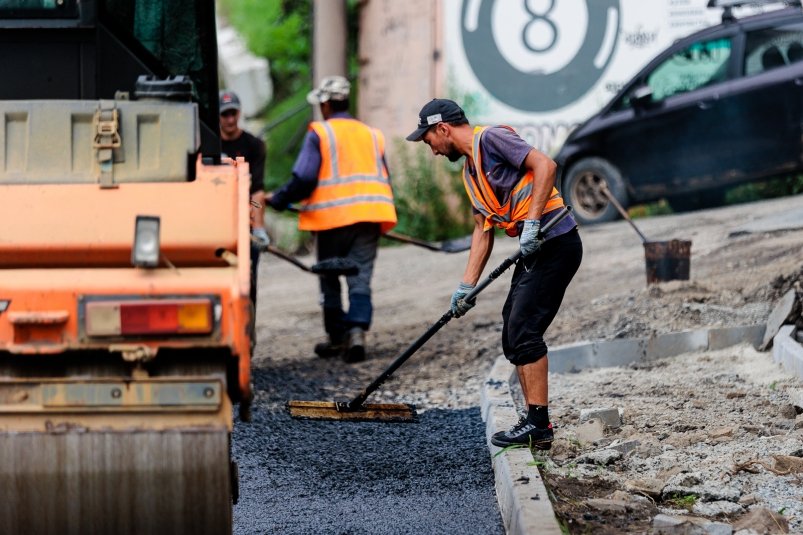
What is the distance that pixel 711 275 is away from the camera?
9734mm

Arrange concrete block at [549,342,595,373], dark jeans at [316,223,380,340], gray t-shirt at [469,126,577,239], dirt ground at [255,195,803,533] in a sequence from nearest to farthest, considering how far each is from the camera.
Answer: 1. dirt ground at [255,195,803,533]
2. gray t-shirt at [469,126,577,239]
3. concrete block at [549,342,595,373]
4. dark jeans at [316,223,380,340]

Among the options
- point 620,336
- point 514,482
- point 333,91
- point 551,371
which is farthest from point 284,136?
point 514,482

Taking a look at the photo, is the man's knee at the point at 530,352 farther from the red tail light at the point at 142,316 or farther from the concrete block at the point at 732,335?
the red tail light at the point at 142,316

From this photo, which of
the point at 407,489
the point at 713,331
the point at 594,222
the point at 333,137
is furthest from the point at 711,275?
the point at 407,489

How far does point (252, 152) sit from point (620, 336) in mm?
2893

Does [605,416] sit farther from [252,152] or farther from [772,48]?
[772,48]

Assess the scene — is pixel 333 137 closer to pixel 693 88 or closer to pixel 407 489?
pixel 407 489

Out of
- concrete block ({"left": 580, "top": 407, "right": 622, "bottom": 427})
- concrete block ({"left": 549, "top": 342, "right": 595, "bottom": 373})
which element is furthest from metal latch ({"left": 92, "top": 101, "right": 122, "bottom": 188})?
concrete block ({"left": 549, "top": 342, "right": 595, "bottom": 373})

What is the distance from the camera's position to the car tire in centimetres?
1325

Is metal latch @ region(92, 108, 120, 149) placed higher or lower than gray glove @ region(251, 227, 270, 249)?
higher

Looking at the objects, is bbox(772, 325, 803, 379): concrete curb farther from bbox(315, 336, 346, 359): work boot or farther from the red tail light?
the red tail light

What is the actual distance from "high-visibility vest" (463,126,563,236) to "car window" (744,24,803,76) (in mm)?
7232

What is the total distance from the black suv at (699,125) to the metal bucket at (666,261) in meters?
3.86

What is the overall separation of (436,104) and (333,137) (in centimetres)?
294
